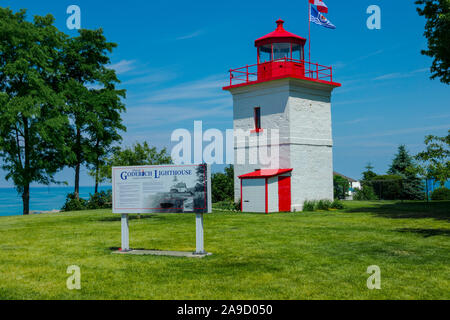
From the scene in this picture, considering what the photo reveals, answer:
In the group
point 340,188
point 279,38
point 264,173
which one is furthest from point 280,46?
point 340,188

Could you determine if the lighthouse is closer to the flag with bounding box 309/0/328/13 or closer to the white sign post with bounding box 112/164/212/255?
the flag with bounding box 309/0/328/13

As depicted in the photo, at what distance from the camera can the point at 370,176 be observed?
46.1 meters

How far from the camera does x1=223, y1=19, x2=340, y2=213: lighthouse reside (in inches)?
943

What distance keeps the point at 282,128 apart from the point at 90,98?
54.8 ft

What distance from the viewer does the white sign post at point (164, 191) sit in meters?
10.1

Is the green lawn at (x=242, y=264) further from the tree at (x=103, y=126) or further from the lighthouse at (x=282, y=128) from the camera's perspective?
the tree at (x=103, y=126)

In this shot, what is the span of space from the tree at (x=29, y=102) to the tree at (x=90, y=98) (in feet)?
4.41

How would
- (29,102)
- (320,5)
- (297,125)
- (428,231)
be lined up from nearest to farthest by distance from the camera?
1. (428,231)
2. (297,125)
3. (320,5)
4. (29,102)

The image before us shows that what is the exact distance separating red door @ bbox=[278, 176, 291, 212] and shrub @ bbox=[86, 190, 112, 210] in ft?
46.9

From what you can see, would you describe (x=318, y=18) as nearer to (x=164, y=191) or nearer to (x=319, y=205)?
(x=319, y=205)

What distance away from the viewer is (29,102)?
29.5 meters
